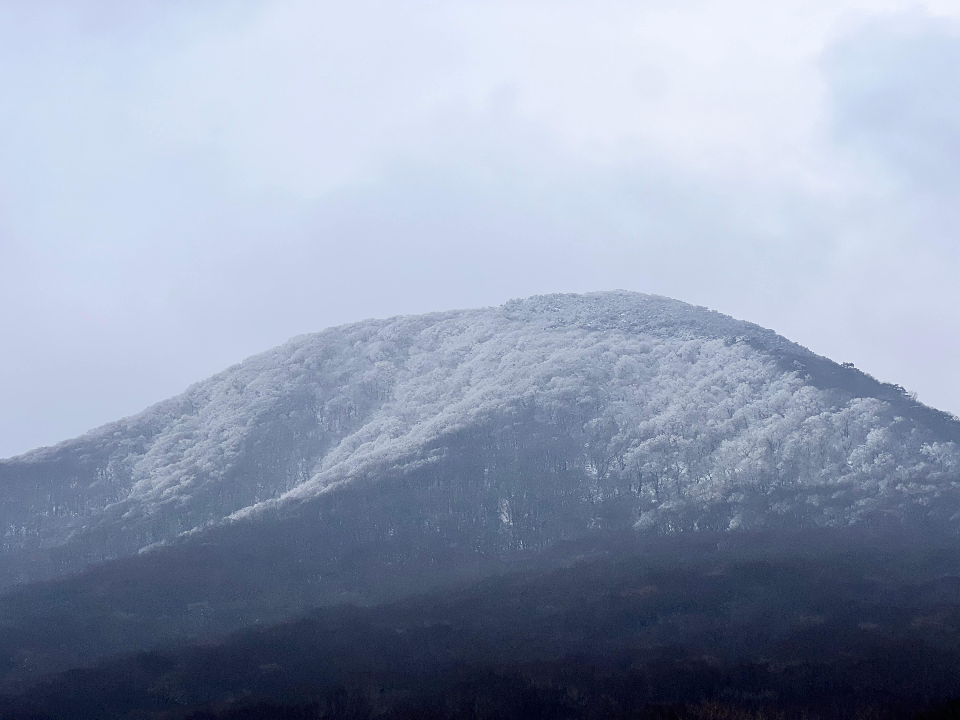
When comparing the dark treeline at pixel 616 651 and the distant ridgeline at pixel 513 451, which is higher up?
the distant ridgeline at pixel 513 451

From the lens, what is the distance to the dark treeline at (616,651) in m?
56.5

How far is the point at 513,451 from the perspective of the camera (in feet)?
460

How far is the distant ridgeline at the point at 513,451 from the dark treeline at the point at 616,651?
64.8 ft

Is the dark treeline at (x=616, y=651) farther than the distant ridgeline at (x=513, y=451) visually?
No

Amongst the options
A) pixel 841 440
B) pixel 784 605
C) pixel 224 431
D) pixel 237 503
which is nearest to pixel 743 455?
pixel 841 440

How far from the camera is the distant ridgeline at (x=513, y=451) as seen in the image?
120 m

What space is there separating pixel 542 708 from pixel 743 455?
3107 inches

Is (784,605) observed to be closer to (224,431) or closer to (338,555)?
(338,555)

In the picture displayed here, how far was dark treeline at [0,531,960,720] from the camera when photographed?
56500 millimetres

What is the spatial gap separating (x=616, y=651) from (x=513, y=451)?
70.2 metres

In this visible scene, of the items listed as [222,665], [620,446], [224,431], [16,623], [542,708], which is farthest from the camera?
[224,431]

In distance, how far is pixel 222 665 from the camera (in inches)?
2891

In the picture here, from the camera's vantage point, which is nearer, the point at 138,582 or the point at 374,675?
the point at 374,675

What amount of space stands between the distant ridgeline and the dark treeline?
19.7 meters
